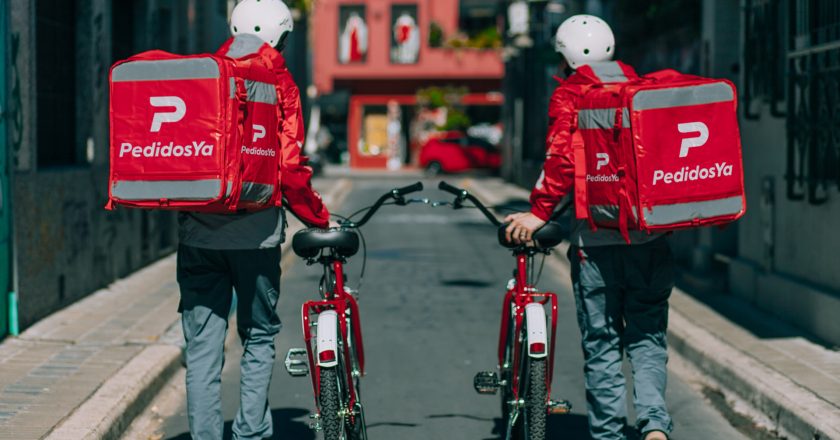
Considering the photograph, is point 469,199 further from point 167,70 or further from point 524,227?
point 167,70

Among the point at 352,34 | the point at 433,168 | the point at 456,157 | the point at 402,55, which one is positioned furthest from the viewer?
the point at 402,55

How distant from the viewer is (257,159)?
16.3 ft

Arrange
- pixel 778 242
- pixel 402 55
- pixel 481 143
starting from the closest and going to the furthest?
pixel 778 242 → pixel 481 143 → pixel 402 55

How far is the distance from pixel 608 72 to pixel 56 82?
21.6 ft

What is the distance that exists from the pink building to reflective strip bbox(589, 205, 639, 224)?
4752 cm

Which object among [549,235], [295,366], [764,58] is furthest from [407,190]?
[764,58]

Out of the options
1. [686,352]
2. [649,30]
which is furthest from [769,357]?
[649,30]

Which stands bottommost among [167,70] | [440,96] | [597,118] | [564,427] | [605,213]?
[564,427]

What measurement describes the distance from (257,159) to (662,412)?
1.99 metres

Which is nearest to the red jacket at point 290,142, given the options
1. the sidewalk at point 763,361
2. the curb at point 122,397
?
the curb at point 122,397

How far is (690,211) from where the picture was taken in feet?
16.8

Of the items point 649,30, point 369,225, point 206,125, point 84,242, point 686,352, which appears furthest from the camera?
point 369,225

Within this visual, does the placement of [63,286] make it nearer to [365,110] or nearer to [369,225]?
[369,225]

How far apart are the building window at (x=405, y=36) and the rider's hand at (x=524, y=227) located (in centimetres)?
4810
